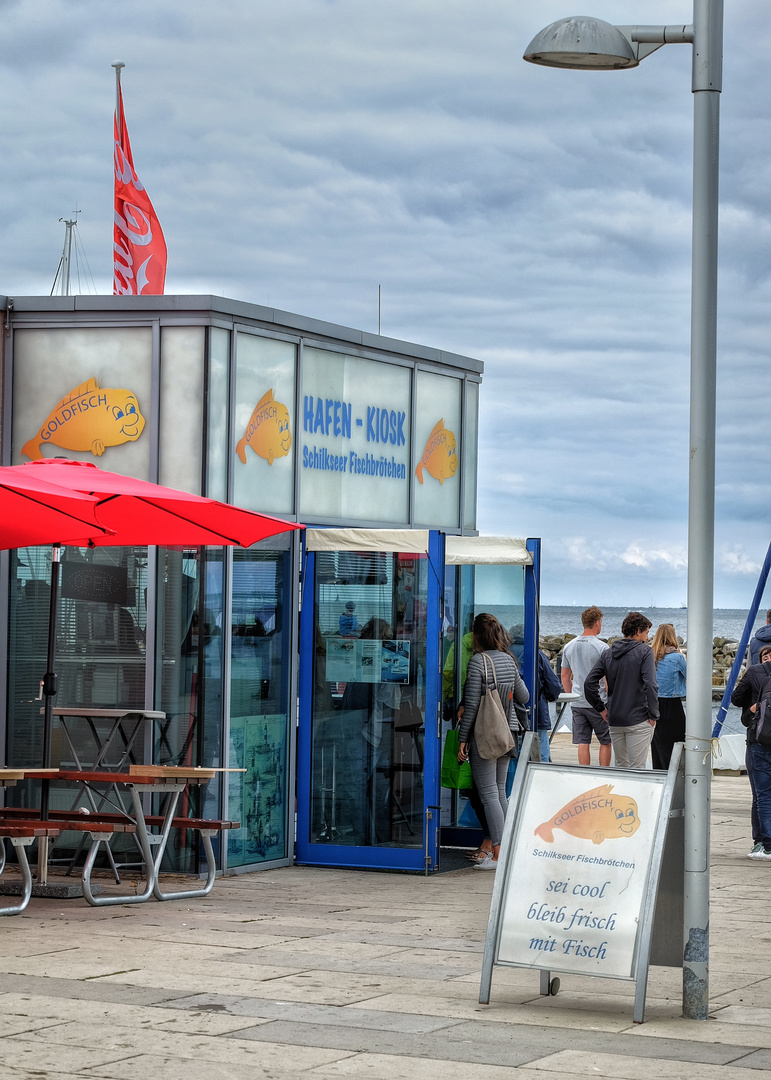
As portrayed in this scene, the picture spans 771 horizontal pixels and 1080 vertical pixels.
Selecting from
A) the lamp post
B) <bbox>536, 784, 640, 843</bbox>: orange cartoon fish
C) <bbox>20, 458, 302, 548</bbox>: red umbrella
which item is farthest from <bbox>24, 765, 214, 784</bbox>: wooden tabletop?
the lamp post

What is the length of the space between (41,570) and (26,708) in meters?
0.98

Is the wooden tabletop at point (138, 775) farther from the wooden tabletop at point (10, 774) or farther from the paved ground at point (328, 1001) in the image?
the paved ground at point (328, 1001)

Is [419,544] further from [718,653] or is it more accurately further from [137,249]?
[718,653]

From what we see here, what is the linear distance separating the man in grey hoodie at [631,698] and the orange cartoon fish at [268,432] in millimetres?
3479

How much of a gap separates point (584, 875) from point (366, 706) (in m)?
4.93

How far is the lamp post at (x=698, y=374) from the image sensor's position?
6590mm

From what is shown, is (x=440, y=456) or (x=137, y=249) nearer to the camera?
(x=440, y=456)

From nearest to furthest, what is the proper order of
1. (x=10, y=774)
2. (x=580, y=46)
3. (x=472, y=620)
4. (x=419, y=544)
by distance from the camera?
(x=580, y=46), (x=10, y=774), (x=419, y=544), (x=472, y=620)

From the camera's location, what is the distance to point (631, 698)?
1310 cm

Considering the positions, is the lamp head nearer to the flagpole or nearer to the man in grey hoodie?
the man in grey hoodie

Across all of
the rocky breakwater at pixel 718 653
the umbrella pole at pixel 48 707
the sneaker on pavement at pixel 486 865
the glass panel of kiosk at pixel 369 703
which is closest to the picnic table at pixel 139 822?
the umbrella pole at pixel 48 707

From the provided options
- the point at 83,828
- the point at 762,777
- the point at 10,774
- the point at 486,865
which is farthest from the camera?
the point at 762,777

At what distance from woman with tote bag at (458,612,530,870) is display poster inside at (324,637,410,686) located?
0.54 m

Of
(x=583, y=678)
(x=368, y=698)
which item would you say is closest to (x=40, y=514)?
(x=368, y=698)
